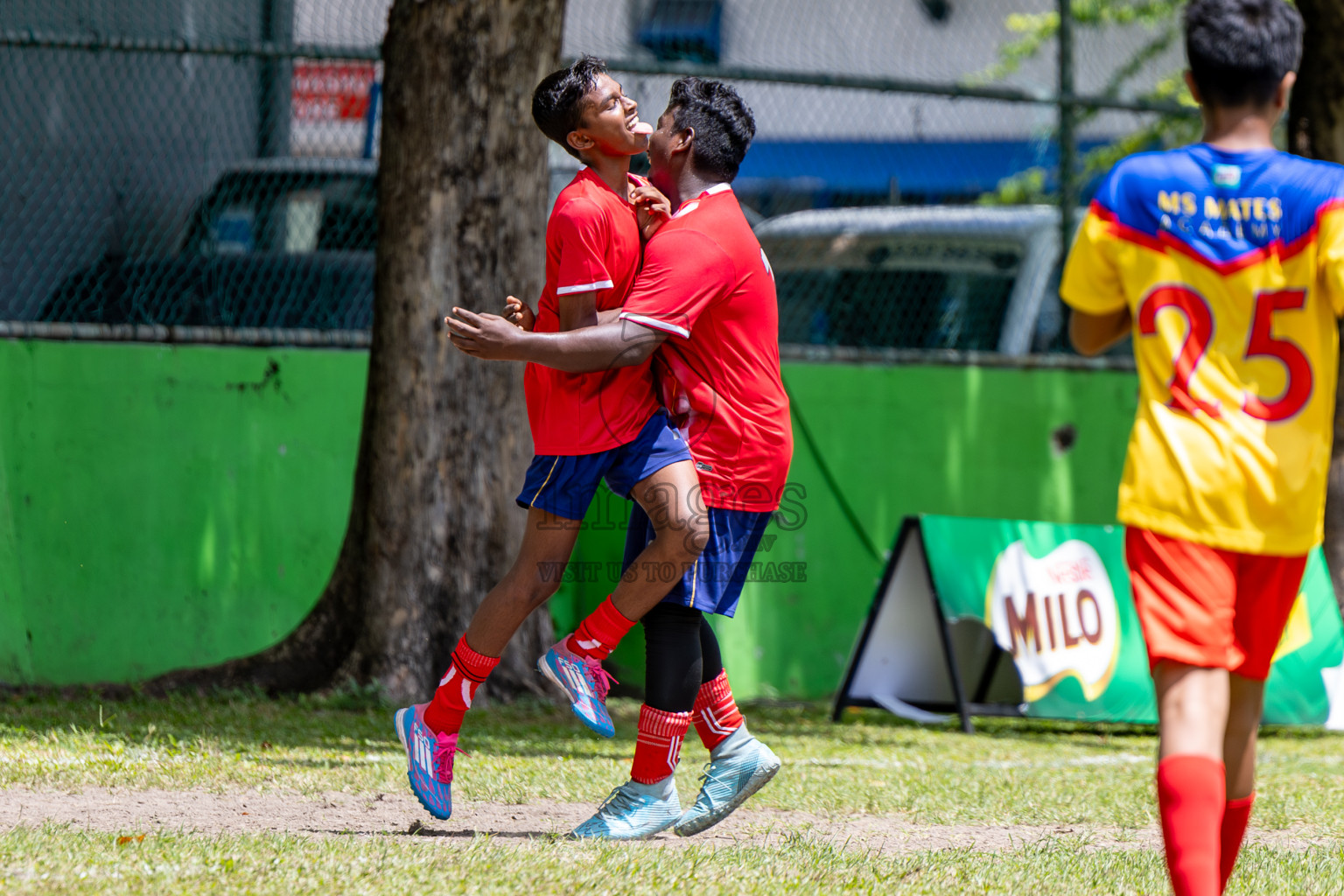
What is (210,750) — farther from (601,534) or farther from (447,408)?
(601,534)

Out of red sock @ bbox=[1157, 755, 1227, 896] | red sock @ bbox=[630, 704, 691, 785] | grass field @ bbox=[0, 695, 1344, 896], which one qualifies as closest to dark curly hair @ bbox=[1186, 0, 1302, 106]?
red sock @ bbox=[1157, 755, 1227, 896]

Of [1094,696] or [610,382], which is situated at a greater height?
[610,382]

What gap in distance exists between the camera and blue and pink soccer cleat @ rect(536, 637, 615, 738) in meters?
3.75

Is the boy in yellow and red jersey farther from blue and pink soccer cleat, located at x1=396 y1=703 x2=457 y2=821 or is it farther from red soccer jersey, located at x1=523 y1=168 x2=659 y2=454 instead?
blue and pink soccer cleat, located at x1=396 y1=703 x2=457 y2=821

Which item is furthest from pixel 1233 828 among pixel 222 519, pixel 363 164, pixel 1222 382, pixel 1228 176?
pixel 363 164

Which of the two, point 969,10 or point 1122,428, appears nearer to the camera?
point 1122,428

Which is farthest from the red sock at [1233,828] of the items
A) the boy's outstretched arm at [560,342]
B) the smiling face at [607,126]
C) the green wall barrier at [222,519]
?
the green wall barrier at [222,519]

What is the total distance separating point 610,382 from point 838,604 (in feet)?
13.5

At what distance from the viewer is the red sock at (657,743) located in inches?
147

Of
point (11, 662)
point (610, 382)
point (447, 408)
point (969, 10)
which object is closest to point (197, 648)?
point (11, 662)

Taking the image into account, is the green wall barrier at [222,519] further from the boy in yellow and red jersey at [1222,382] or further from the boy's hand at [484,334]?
the boy in yellow and red jersey at [1222,382]

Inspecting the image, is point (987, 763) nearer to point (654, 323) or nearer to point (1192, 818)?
point (654, 323)

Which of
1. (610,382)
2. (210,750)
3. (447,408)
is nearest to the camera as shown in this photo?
(610,382)

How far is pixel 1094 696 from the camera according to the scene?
6500mm
